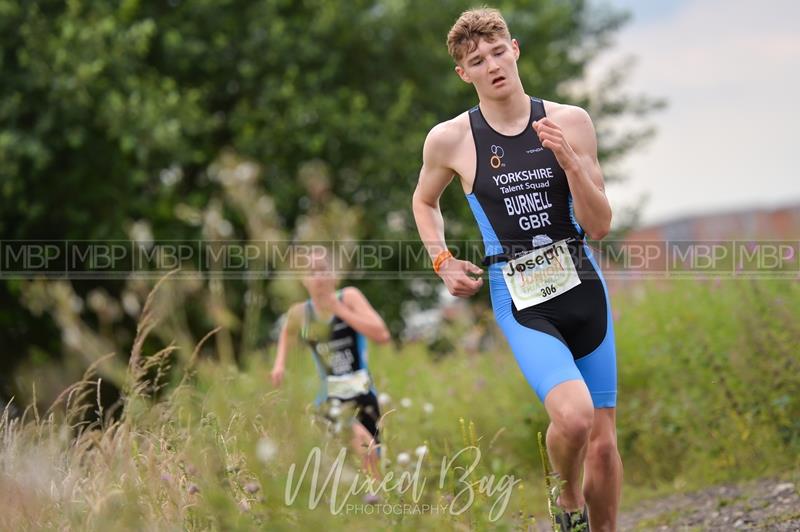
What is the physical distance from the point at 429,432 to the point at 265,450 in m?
4.92

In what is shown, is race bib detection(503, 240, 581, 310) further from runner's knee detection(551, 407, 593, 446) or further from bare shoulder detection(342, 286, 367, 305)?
bare shoulder detection(342, 286, 367, 305)

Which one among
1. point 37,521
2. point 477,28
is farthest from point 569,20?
point 37,521

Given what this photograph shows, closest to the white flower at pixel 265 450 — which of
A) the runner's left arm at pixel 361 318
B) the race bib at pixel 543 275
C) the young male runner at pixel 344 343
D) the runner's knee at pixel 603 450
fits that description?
the race bib at pixel 543 275

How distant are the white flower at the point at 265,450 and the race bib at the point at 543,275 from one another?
175 cm

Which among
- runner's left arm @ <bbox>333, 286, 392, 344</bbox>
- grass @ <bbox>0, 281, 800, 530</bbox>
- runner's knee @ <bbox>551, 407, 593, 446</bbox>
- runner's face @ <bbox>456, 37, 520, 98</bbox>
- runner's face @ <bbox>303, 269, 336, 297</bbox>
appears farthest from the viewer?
runner's face @ <bbox>303, 269, 336, 297</bbox>

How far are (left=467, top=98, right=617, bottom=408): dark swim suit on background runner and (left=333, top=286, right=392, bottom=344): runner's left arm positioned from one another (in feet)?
7.69

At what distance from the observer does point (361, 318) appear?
23.0 feet

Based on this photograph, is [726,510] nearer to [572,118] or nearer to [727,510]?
[727,510]

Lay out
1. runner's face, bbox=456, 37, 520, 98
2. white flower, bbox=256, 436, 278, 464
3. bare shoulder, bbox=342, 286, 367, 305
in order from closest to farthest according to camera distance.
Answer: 1. white flower, bbox=256, 436, 278, 464
2. runner's face, bbox=456, 37, 520, 98
3. bare shoulder, bbox=342, 286, 367, 305

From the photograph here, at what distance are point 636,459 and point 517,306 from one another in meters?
4.21

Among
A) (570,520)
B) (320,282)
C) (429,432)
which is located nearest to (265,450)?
(570,520)

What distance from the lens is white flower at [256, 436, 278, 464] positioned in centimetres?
289

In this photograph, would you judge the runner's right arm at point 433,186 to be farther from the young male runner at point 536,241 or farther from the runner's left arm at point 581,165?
the runner's left arm at point 581,165

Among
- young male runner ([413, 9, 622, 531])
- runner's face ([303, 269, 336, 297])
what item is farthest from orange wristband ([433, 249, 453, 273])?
runner's face ([303, 269, 336, 297])
